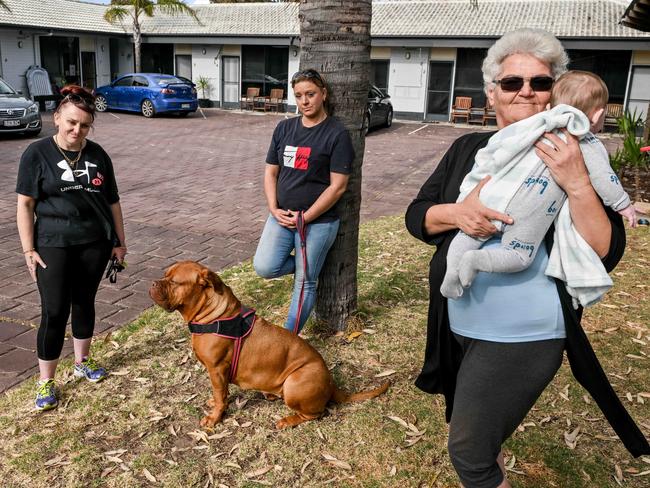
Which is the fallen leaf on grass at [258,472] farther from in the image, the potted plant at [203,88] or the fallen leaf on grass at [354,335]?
the potted plant at [203,88]

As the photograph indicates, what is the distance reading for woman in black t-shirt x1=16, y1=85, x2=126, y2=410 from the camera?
3352 mm

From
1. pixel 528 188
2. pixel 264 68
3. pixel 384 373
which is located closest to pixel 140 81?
pixel 264 68

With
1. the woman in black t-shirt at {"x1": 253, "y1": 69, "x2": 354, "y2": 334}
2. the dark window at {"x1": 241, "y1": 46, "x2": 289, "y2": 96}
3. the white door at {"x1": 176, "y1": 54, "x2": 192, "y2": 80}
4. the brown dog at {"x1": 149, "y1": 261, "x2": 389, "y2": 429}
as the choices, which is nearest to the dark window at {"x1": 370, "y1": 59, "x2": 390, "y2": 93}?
the dark window at {"x1": 241, "y1": 46, "x2": 289, "y2": 96}

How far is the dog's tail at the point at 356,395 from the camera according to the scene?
3.59 meters

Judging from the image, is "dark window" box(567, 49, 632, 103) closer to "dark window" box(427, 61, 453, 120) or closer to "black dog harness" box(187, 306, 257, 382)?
"dark window" box(427, 61, 453, 120)

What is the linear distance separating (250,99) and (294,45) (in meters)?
3.16

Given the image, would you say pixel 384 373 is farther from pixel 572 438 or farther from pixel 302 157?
pixel 302 157

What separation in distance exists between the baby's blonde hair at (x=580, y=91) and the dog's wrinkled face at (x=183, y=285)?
6.50ft

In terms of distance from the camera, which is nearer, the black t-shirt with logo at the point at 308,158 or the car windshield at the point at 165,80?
the black t-shirt with logo at the point at 308,158

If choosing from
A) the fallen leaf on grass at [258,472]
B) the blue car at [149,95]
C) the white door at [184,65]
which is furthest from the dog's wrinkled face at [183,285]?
the white door at [184,65]

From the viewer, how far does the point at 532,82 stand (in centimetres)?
205

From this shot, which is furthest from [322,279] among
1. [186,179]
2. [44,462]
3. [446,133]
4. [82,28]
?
[82,28]

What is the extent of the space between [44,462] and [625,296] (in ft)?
16.6

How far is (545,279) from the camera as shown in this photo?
1926 mm
